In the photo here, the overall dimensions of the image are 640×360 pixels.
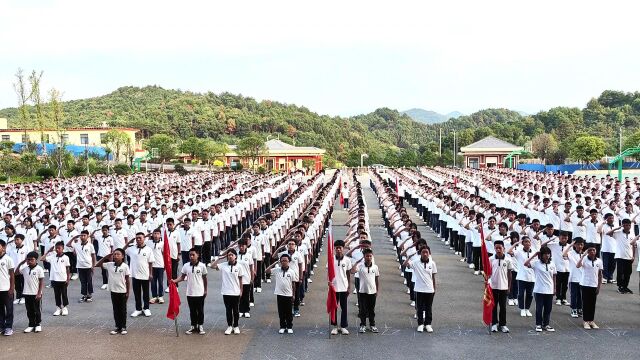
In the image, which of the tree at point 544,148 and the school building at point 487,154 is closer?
the school building at point 487,154

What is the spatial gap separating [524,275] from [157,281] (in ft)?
20.6

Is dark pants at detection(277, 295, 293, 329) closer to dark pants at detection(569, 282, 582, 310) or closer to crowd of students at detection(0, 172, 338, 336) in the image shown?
crowd of students at detection(0, 172, 338, 336)

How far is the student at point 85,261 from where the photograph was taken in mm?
11969

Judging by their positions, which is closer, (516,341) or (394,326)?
(516,341)

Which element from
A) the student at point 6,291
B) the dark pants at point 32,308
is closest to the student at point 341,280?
the dark pants at point 32,308

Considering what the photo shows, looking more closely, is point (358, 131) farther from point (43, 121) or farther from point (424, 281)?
point (424, 281)

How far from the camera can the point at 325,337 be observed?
390 inches

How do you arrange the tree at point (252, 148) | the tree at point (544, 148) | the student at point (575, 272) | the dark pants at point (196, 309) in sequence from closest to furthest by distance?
the dark pants at point (196, 309), the student at point (575, 272), the tree at point (252, 148), the tree at point (544, 148)

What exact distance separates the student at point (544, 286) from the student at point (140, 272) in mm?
6036

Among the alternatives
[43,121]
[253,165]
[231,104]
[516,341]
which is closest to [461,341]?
[516,341]

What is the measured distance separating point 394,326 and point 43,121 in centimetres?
4459

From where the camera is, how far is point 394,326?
34.4ft

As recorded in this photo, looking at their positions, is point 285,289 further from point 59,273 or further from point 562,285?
point 562,285

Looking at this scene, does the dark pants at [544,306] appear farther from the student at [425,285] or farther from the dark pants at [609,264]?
the dark pants at [609,264]
